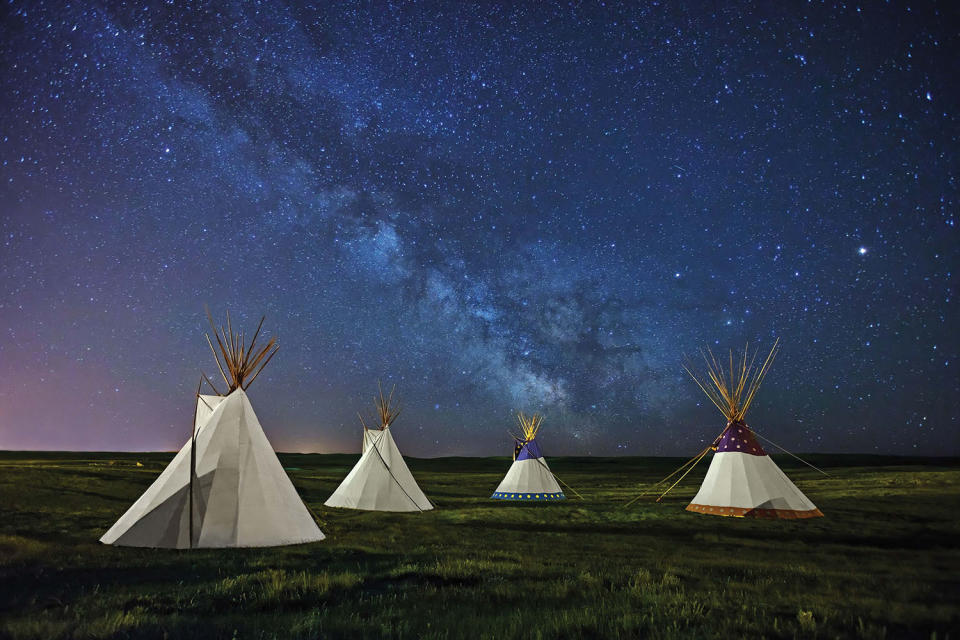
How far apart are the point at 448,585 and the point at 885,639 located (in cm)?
377

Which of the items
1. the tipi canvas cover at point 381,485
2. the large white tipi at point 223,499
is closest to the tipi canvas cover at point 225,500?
the large white tipi at point 223,499

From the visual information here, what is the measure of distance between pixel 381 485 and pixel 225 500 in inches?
301

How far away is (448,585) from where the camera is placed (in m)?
5.96

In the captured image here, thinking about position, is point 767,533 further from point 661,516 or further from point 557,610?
point 557,610

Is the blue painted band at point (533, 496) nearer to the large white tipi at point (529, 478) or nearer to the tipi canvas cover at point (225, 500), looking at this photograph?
the large white tipi at point (529, 478)

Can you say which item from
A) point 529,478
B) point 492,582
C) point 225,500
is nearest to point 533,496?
point 529,478

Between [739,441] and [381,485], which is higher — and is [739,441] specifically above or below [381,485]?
above

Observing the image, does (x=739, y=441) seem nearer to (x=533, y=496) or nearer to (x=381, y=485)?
(x=533, y=496)

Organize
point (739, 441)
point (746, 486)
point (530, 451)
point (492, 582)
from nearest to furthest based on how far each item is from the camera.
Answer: point (492, 582) → point (746, 486) → point (739, 441) → point (530, 451)

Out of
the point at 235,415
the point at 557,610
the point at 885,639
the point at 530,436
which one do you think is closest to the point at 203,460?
the point at 235,415

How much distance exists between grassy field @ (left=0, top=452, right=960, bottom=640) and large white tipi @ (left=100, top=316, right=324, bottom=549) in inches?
17.4

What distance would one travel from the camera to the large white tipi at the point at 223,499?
8.35m

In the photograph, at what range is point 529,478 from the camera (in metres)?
20.6

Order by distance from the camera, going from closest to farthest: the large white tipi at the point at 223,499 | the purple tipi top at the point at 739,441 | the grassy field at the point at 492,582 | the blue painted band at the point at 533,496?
the grassy field at the point at 492,582, the large white tipi at the point at 223,499, the purple tipi top at the point at 739,441, the blue painted band at the point at 533,496
